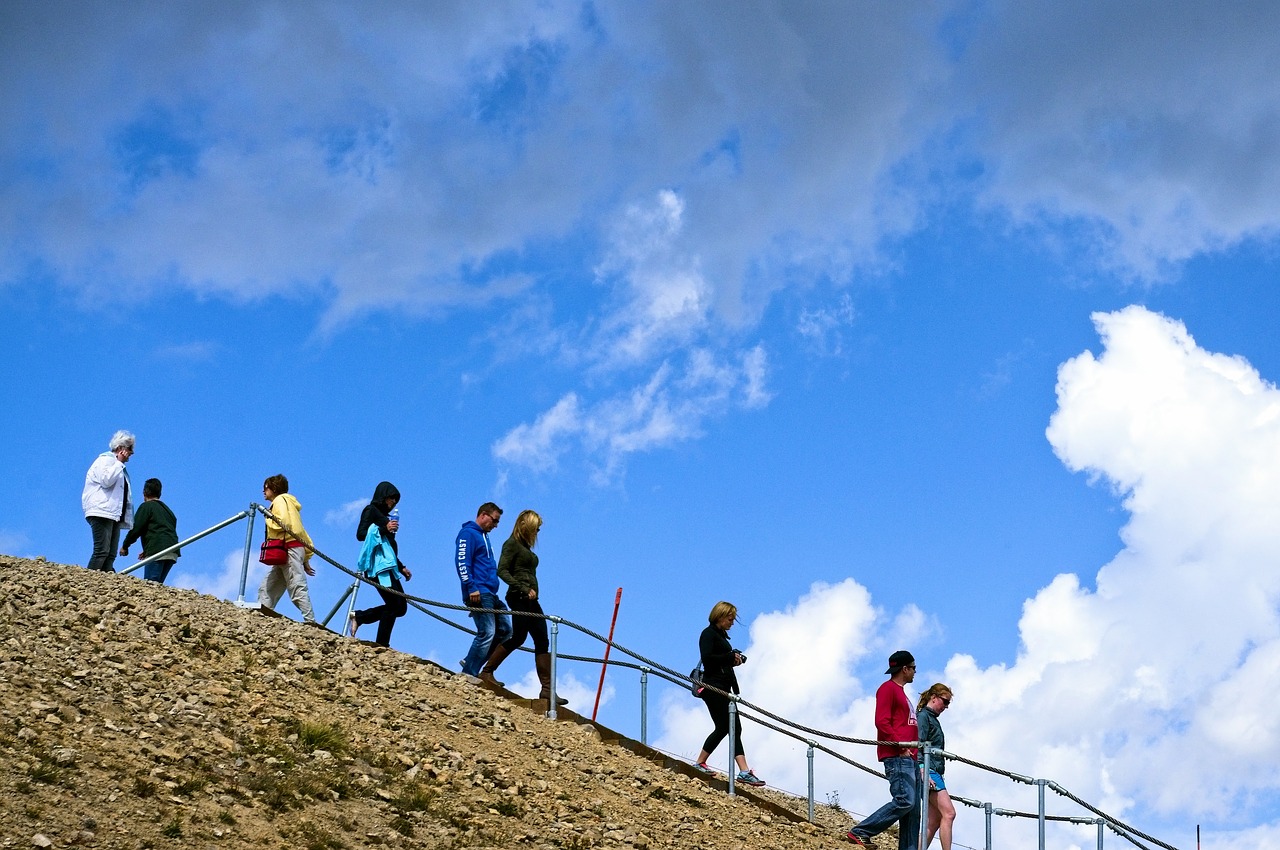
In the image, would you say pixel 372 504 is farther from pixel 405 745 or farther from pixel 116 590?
pixel 405 745

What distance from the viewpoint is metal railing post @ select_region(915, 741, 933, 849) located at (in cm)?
1481

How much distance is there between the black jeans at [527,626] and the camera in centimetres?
1647

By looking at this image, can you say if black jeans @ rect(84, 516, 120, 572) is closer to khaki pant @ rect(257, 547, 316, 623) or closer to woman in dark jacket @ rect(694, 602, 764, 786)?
khaki pant @ rect(257, 547, 316, 623)

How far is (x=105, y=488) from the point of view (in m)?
17.9

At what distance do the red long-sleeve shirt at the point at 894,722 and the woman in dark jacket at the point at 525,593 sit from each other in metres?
3.57

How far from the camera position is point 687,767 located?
53.2 ft

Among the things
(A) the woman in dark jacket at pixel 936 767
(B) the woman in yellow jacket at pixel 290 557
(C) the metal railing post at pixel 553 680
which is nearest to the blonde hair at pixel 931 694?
(A) the woman in dark jacket at pixel 936 767

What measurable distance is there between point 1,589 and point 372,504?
157 inches

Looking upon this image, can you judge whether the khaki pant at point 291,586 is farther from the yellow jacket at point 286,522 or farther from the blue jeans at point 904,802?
the blue jeans at point 904,802

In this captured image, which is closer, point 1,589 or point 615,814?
point 615,814

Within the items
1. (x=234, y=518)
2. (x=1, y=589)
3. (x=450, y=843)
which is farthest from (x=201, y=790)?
(x=234, y=518)

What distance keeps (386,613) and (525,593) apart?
1.88m

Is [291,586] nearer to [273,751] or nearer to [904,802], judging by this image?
[273,751]

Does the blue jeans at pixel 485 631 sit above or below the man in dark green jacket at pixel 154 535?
below
